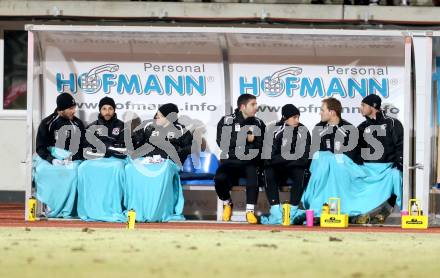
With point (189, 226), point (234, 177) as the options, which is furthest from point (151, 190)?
point (234, 177)

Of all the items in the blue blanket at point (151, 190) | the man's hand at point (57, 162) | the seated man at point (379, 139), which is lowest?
the blue blanket at point (151, 190)

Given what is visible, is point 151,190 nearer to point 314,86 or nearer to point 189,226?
point 189,226

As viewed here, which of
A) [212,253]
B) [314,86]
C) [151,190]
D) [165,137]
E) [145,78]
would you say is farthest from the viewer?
[145,78]

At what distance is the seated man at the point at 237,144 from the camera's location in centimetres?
1914

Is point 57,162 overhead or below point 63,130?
below

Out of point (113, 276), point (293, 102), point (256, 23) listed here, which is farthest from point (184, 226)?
point (256, 23)

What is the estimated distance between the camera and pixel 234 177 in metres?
19.3

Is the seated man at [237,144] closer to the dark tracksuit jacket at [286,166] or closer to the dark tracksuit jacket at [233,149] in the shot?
the dark tracksuit jacket at [233,149]

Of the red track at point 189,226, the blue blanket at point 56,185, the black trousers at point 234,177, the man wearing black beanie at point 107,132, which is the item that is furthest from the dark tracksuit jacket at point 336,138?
the blue blanket at point 56,185

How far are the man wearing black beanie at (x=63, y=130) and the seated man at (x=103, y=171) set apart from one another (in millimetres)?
142

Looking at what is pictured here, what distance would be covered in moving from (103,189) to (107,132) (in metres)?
0.84

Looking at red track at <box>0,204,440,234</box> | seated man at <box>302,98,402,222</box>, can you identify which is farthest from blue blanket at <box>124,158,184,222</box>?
seated man at <box>302,98,402,222</box>

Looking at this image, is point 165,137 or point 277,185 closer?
point 277,185

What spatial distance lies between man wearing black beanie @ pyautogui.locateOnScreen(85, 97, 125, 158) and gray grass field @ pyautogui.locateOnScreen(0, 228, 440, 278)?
2.49 meters
